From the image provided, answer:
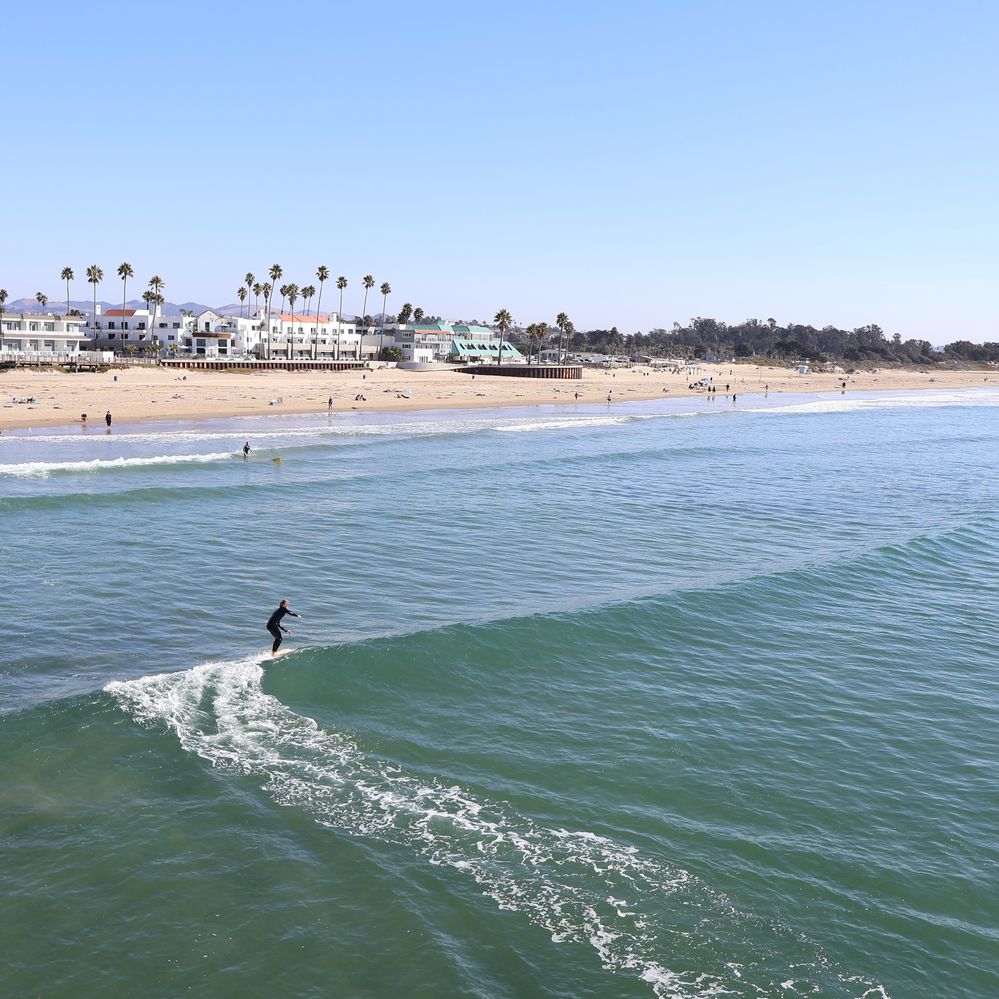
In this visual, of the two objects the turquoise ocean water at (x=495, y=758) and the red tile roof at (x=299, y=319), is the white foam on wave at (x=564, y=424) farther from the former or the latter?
the red tile roof at (x=299, y=319)

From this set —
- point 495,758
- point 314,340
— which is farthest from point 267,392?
point 495,758

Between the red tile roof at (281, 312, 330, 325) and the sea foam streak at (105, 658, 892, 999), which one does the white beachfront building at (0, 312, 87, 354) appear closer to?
the red tile roof at (281, 312, 330, 325)

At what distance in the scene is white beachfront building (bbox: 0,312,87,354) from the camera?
113 meters

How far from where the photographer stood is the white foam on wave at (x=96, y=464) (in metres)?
44.3

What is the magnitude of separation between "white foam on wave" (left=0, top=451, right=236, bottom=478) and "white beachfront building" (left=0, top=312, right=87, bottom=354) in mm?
70011

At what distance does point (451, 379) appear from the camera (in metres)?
120

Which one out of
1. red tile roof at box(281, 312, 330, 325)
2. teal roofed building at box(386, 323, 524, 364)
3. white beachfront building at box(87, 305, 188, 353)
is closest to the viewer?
white beachfront building at box(87, 305, 188, 353)

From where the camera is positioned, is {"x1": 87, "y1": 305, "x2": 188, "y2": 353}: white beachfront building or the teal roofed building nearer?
{"x1": 87, "y1": 305, "x2": 188, "y2": 353}: white beachfront building

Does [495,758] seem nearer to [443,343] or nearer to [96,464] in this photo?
[96,464]

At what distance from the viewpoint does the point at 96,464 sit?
4709 cm

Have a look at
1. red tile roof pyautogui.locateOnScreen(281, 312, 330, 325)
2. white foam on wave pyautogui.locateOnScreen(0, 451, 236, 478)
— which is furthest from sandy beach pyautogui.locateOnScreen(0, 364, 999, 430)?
red tile roof pyautogui.locateOnScreen(281, 312, 330, 325)

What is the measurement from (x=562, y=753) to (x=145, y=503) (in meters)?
27.9

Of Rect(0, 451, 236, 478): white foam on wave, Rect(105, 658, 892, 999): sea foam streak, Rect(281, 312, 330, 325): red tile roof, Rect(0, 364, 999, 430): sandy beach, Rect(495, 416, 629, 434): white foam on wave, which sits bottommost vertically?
Rect(105, 658, 892, 999): sea foam streak

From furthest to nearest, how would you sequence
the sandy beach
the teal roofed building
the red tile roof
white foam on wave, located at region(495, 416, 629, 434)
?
the teal roofed building → the red tile roof → white foam on wave, located at region(495, 416, 629, 434) → the sandy beach
